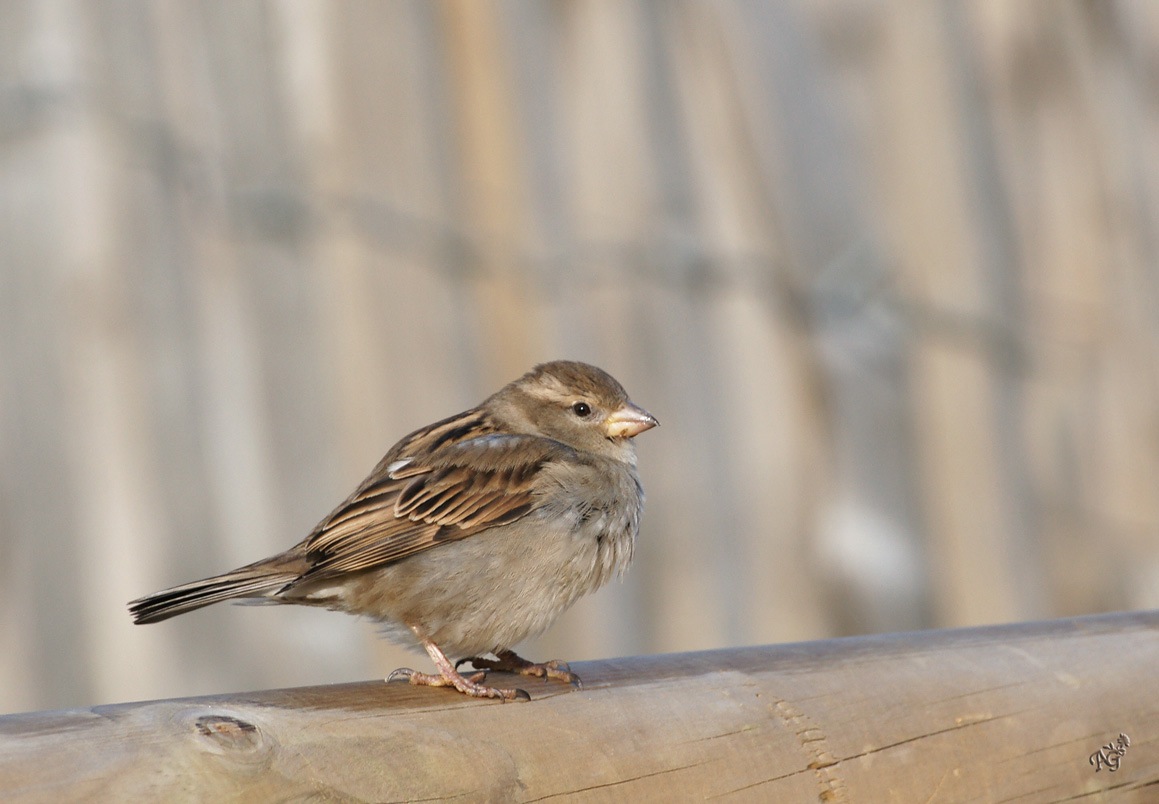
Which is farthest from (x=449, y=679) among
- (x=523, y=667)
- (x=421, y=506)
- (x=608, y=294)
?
(x=608, y=294)

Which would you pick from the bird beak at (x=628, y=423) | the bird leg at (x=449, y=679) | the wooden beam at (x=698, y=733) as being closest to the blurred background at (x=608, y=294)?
the bird beak at (x=628, y=423)

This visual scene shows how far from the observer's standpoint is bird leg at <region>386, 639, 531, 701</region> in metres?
1.74

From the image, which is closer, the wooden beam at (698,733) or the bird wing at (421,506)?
the wooden beam at (698,733)

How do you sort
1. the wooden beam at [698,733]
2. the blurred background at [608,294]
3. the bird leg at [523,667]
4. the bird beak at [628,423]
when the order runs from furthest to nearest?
the bird beak at [628,423] < the blurred background at [608,294] < the bird leg at [523,667] < the wooden beam at [698,733]

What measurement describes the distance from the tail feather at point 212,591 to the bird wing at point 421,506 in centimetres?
5

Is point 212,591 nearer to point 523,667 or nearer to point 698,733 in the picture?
point 523,667

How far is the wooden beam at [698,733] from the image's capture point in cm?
129

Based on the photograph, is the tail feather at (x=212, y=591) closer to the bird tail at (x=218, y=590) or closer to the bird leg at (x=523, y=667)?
the bird tail at (x=218, y=590)

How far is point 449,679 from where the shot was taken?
2125 millimetres

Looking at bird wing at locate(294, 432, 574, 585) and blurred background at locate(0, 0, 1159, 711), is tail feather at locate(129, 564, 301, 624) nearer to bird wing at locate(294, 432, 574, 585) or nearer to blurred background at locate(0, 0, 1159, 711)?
bird wing at locate(294, 432, 574, 585)

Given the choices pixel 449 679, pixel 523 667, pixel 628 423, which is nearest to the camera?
pixel 449 679

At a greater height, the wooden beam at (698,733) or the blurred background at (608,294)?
the blurred background at (608,294)

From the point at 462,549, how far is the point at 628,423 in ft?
1.87

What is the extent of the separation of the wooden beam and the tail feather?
56cm
